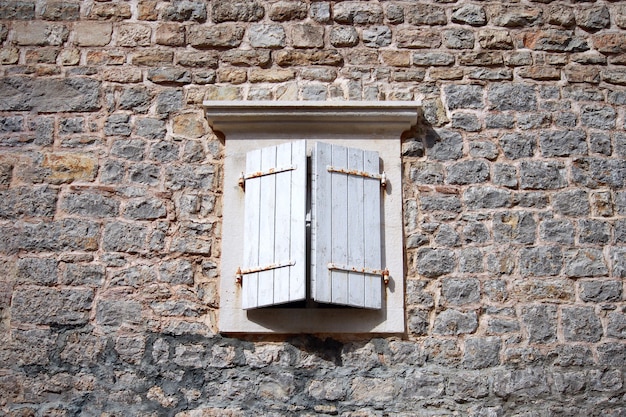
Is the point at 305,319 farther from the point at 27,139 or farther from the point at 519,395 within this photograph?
the point at 27,139

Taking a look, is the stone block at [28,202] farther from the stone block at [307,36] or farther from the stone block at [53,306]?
the stone block at [307,36]

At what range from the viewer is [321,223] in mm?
5500

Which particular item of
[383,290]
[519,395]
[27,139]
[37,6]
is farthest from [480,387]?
[37,6]

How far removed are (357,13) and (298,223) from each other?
1.73 meters

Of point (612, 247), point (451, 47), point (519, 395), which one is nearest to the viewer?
point (519, 395)

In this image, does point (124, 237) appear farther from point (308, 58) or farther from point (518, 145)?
point (518, 145)

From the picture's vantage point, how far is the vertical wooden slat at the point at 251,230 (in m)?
5.45

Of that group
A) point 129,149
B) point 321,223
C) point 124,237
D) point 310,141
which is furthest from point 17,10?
point 321,223

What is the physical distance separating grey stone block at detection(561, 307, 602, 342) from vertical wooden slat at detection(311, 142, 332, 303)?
156 cm

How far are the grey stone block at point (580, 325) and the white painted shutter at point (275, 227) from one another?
1.72 meters

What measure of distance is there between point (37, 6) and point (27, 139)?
40.6 inches

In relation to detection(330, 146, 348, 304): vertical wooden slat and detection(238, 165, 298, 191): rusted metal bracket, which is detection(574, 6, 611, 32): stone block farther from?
detection(238, 165, 298, 191): rusted metal bracket

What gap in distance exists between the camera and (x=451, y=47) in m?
6.20

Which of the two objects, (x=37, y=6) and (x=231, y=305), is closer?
(x=231, y=305)
